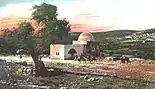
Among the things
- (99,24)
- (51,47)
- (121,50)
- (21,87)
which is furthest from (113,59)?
(21,87)

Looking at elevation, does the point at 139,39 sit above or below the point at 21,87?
above

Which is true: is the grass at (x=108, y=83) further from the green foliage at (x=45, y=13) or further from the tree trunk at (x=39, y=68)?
the green foliage at (x=45, y=13)

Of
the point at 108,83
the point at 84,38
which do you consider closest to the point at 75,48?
the point at 84,38

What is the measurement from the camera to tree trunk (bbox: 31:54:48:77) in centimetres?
375

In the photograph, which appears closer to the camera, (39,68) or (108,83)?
(108,83)

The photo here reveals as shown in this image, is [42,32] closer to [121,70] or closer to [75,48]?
[75,48]

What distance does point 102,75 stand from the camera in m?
3.65

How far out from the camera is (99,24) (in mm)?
3678

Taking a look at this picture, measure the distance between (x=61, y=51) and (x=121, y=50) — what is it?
53cm

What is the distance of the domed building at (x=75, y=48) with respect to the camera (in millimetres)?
3667

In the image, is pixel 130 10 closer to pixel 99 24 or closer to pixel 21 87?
pixel 99 24

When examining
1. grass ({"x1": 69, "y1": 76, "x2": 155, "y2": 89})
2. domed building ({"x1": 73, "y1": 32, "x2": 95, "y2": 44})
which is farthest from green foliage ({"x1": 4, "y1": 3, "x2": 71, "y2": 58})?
grass ({"x1": 69, "y1": 76, "x2": 155, "y2": 89})

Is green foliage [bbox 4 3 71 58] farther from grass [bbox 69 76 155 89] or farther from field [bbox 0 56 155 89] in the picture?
grass [bbox 69 76 155 89]

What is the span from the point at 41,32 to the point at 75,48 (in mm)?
330
